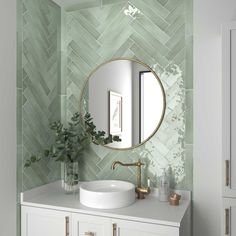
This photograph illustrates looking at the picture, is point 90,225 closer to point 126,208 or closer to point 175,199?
point 126,208

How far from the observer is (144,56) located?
214 centimetres

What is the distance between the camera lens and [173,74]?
2057mm

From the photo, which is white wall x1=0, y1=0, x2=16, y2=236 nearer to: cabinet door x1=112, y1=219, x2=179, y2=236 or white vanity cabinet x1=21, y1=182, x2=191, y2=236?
white vanity cabinet x1=21, y1=182, x2=191, y2=236

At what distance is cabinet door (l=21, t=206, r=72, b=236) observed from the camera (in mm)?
1833

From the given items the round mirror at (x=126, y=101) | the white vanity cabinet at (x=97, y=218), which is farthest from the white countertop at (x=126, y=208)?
the round mirror at (x=126, y=101)

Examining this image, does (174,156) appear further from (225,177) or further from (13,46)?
(13,46)

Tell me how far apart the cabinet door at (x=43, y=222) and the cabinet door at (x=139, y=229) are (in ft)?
1.17

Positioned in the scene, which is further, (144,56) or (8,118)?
(144,56)

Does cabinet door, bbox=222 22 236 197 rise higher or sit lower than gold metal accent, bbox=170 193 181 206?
higher

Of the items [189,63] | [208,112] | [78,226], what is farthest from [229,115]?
[78,226]

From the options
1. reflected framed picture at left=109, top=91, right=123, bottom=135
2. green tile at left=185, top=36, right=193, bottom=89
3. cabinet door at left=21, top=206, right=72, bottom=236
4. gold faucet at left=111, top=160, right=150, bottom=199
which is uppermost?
green tile at left=185, top=36, right=193, bottom=89

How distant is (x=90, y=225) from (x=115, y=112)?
874 millimetres

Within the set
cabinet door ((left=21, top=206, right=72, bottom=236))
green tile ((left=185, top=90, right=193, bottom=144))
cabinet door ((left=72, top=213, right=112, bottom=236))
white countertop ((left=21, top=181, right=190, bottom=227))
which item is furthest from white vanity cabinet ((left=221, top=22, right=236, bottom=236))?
cabinet door ((left=21, top=206, right=72, bottom=236))

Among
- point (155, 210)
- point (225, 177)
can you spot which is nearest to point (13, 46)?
point (155, 210)
